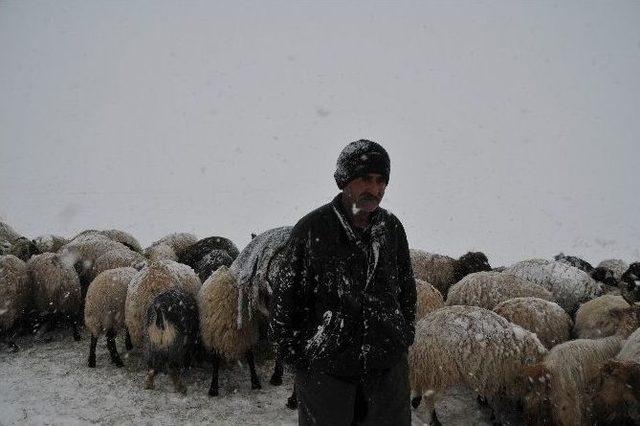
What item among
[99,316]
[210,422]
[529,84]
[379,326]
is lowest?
[210,422]

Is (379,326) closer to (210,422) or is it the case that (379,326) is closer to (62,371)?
(210,422)

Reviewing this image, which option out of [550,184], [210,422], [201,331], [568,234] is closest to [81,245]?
[201,331]

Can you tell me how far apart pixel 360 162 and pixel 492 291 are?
14.7 ft

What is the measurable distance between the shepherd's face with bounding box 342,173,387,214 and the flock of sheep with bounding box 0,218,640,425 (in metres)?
2.67

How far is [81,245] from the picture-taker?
776 centimetres

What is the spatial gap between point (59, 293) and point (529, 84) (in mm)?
115466

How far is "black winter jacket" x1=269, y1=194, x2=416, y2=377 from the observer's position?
225cm

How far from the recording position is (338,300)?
2277 mm

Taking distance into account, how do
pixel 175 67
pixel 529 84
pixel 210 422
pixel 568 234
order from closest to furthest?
pixel 210 422 < pixel 568 234 < pixel 529 84 < pixel 175 67

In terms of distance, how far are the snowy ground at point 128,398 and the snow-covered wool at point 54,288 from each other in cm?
71

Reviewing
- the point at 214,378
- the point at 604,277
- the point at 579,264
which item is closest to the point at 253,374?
the point at 214,378

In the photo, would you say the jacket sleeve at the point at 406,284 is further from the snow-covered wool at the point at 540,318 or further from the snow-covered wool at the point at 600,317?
the snow-covered wool at the point at 600,317

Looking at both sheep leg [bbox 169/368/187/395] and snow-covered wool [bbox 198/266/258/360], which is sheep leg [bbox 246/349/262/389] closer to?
snow-covered wool [bbox 198/266/258/360]

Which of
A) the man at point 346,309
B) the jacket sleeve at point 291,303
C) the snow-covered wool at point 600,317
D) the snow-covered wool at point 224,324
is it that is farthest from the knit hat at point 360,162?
the snow-covered wool at point 600,317
